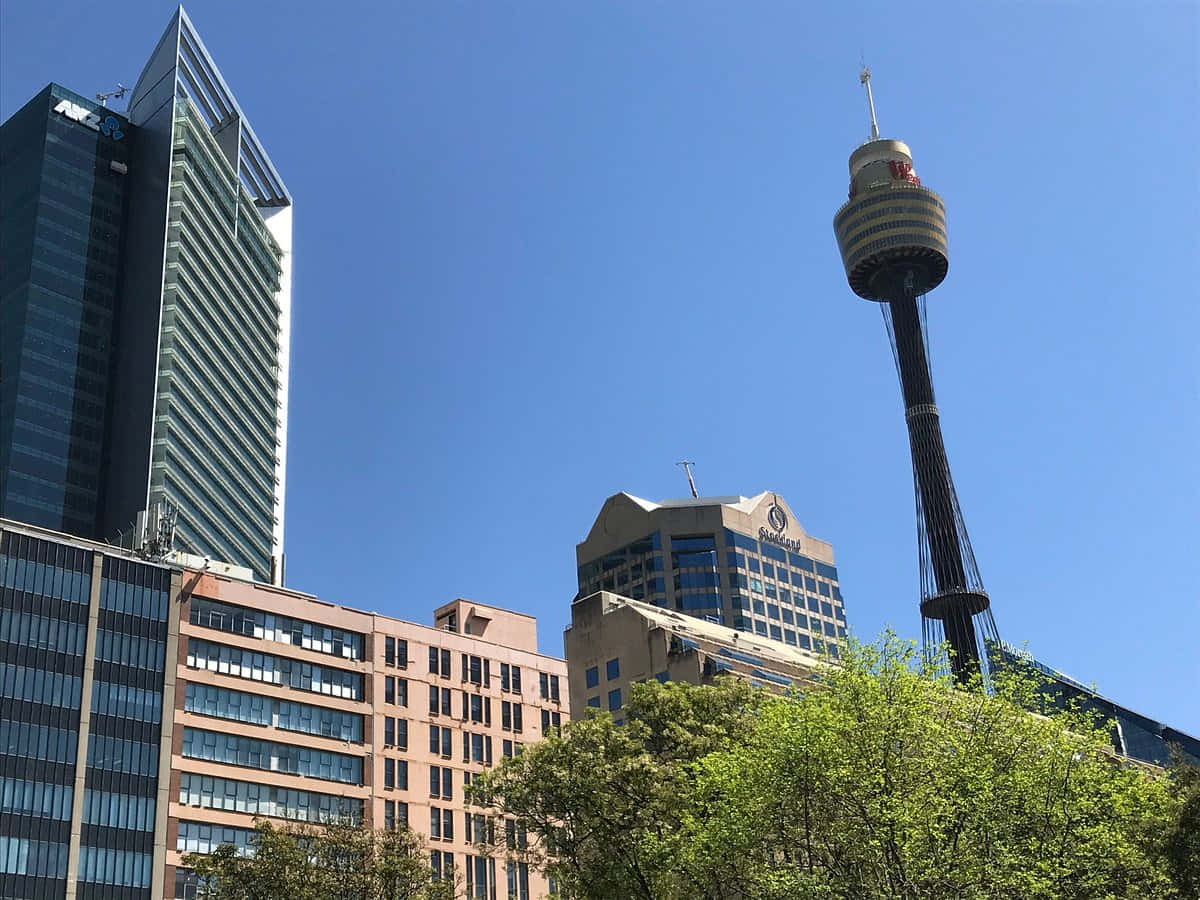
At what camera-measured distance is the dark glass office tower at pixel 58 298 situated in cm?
15425

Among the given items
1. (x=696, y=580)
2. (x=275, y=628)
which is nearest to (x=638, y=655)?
(x=275, y=628)

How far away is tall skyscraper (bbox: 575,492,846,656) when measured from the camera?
187 meters

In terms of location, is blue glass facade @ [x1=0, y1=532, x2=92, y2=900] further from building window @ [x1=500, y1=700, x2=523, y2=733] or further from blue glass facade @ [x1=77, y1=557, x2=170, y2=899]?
building window @ [x1=500, y1=700, x2=523, y2=733]

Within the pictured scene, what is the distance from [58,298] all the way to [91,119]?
2707 cm

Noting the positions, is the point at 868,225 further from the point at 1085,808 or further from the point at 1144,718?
the point at 1085,808

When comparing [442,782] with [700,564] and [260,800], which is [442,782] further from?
[700,564]

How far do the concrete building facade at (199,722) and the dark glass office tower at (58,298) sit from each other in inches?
2183

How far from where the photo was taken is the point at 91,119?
17650 centimetres

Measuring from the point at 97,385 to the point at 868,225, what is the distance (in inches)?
4060

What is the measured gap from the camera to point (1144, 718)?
17925 centimetres

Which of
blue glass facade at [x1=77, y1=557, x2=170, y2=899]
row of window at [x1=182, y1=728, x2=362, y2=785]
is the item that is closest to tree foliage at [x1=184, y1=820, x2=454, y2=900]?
blue glass facade at [x1=77, y1=557, x2=170, y2=899]

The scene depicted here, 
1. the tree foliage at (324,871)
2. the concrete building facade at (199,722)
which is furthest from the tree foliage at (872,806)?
the concrete building facade at (199,722)

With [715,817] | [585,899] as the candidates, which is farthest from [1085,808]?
[585,899]

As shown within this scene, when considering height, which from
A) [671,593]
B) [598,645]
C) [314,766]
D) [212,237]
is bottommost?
[314,766]
